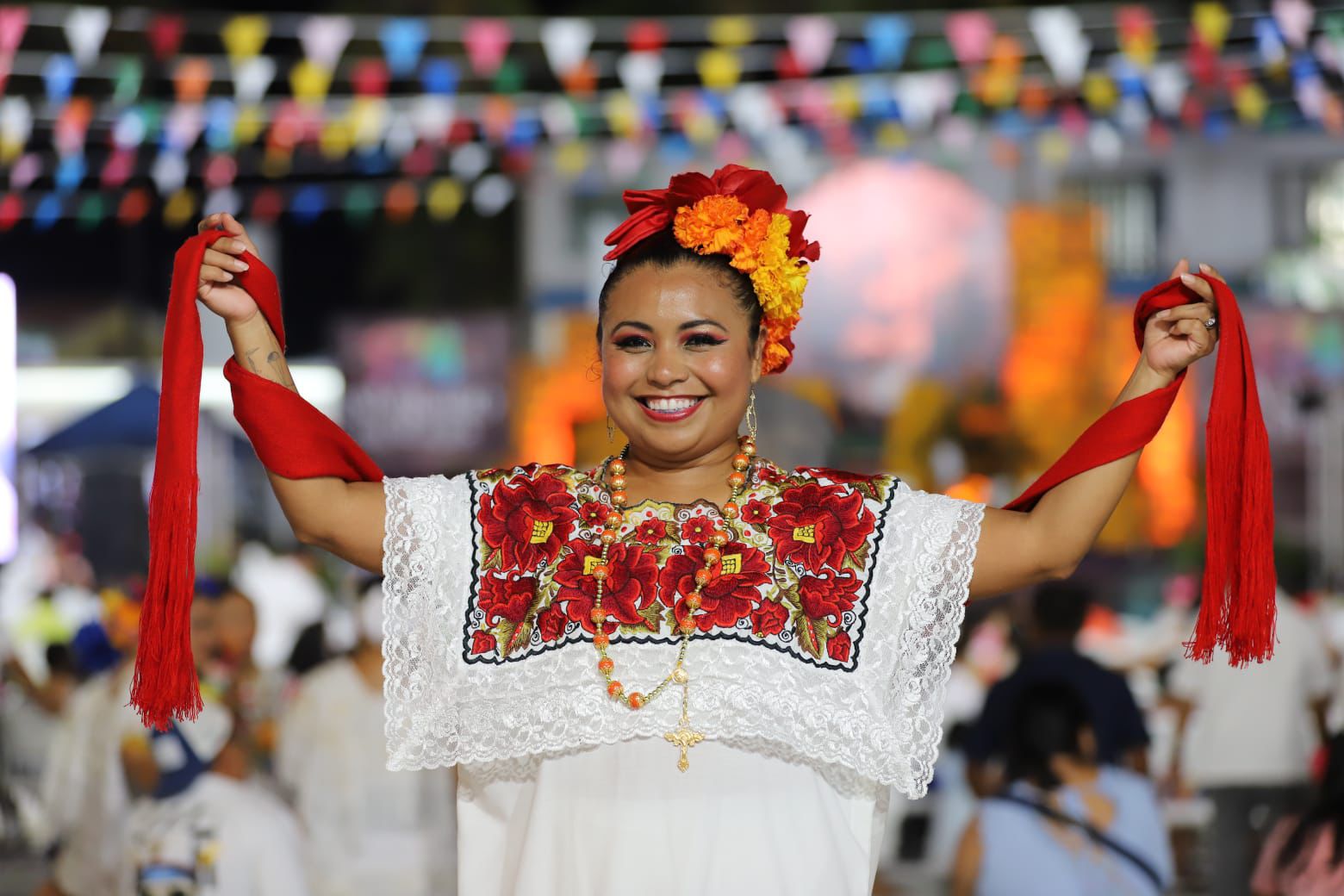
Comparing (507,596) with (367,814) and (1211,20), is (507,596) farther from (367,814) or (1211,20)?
(1211,20)

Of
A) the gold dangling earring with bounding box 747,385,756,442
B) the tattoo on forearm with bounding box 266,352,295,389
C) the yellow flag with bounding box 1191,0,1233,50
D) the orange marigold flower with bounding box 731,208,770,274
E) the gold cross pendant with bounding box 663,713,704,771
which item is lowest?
the gold cross pendant with bounding box 663,713,704,771

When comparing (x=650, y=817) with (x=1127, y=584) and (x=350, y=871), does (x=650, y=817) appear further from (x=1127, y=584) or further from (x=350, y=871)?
(x=1127, y=584)

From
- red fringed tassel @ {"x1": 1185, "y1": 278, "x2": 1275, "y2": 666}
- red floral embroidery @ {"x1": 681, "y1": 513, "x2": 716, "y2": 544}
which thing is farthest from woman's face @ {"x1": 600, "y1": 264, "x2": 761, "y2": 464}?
red fringed tassel @ {"x1": 1185, "y1": 278, "x2": 1275, "y2": 666}

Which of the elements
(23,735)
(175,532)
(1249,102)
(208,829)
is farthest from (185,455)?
(1249,102)

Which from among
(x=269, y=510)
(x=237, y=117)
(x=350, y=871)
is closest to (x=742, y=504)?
(x=350, y=871)

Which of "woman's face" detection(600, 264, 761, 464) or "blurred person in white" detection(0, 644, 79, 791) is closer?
"woman's face" detection(600, 264, 761, 464)

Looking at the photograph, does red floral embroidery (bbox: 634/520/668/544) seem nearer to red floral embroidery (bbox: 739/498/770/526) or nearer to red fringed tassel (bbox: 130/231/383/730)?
red floral embroidery (bbox: 739/498/770/526)

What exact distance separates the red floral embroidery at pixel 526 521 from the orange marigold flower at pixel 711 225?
49 centimetres

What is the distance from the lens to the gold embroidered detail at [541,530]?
10.6 feet

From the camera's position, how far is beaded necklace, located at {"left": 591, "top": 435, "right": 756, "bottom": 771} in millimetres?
3051

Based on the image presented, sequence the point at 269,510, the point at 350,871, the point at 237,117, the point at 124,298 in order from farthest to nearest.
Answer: the point at 124,298 < the point at 269,510 < the point at 237,117 < the point at 350,871

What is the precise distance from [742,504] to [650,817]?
57 centimetres

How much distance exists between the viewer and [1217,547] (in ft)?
10.3

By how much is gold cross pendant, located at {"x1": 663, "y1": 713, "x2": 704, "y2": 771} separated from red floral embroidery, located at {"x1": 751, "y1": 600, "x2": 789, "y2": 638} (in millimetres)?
197
